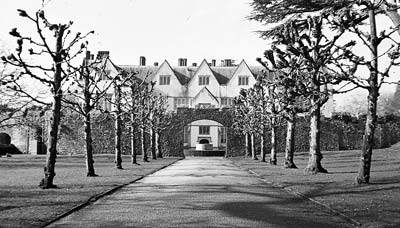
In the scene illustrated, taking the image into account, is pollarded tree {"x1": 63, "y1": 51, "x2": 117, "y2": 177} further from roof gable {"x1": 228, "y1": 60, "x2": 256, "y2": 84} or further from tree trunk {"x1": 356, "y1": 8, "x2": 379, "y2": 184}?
roof gable {"x1": 228, "y1": 60, "x2": 256, "y2": 84}

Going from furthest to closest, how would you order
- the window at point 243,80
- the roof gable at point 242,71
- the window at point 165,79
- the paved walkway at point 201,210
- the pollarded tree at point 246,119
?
the window at point 165,79 → the roof gable at point 242,71 → the window at point 243,80 → the pollarded tree at point 246,119 → the paved walkway at point 201,210

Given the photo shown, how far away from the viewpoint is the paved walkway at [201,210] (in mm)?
8656

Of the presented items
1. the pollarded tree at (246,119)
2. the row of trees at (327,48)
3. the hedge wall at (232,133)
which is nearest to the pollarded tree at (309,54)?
the row of trees at (327,48)

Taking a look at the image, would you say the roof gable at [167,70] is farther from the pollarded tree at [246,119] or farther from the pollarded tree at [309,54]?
the pollarded tree at [309,54]

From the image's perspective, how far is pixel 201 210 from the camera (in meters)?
10.1

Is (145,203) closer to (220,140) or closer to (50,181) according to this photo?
(50,181)

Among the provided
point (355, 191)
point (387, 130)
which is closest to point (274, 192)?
point (355, 191)

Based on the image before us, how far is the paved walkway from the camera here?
28.4ft

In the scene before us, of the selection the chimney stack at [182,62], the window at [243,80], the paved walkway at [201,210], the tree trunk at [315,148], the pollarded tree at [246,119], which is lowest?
the paved walkway at [201,210]

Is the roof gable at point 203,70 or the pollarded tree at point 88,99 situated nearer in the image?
the pollarded tree at point 88,99

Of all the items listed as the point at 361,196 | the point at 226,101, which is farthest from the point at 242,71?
the point at 361,196

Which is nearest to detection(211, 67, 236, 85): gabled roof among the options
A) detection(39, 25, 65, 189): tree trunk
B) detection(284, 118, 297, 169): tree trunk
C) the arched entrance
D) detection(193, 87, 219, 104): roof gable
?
detection(193, 87, 219, 104): roof gable

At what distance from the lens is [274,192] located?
14102mm

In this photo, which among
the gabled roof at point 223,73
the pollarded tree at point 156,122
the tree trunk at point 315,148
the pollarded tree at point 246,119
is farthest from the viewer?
the gabled roof at point 223,73
